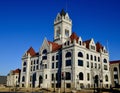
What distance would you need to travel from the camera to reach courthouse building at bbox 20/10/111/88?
6700 cm

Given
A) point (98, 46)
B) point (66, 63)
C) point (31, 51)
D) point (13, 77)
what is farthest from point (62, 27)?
point (13, 77)

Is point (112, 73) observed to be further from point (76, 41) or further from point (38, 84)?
point (38, 84)

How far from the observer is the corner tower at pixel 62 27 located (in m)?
86.7

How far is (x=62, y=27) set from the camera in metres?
86.9

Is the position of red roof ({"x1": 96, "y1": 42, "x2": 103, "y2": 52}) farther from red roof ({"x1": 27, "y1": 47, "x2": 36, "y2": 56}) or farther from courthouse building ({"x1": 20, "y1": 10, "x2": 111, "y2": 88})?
red roof ({"x1": 27, "y1": 47, "x2": 36, "y2": 56})

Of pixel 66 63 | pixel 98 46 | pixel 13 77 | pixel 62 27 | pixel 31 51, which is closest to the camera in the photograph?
pixel 66 63

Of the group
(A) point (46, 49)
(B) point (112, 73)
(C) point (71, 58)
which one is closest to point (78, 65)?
(C) point (71, 58)

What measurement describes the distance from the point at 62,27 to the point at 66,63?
2409cm

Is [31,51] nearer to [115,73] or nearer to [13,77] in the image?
[13,77]

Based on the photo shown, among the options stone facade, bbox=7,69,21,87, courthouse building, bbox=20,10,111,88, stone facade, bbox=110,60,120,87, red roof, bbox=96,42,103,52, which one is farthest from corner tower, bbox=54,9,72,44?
stone facade, bbox=7,69,21,87

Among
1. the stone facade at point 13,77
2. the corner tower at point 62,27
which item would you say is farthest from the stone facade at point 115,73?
the stone facade at point 13,77

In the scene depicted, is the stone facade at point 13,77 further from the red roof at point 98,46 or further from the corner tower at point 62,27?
the red roof at point 98,46

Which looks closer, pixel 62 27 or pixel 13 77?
pixel 62 27

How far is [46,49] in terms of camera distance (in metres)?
80.8
